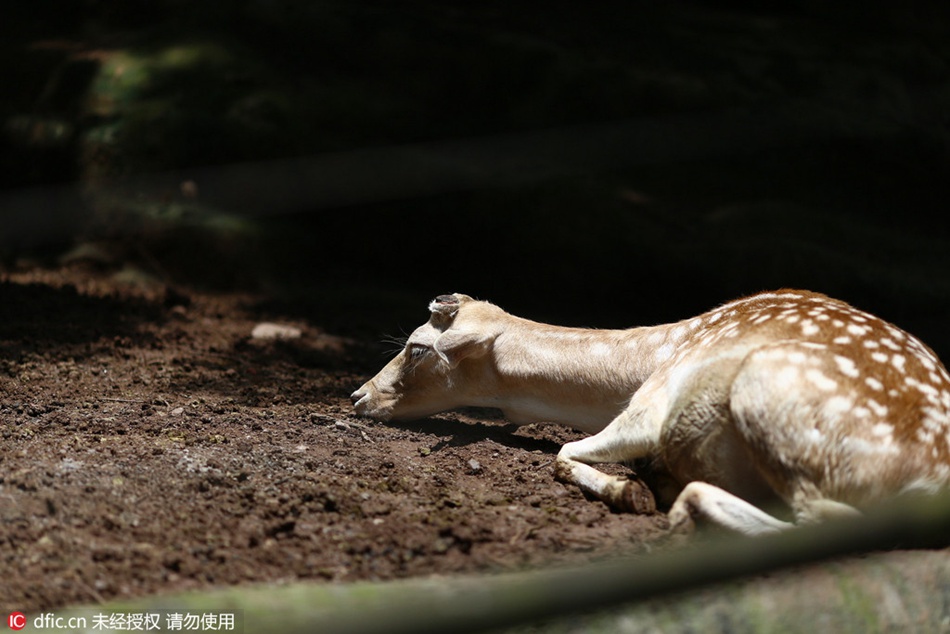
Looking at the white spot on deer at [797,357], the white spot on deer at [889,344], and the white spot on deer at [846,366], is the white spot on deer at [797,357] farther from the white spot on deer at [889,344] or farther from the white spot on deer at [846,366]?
the white spot on deer at [889,344]

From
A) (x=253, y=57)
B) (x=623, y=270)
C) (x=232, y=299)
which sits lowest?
(x=232, y=299)

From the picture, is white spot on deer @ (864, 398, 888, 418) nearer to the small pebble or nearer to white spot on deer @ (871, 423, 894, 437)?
white spot on deer @ (871, 423, 894, 437)

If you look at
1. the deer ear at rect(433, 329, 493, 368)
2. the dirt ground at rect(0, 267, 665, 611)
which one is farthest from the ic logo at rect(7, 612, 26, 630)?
the deer ear at rect(433, 329, 493, 368)

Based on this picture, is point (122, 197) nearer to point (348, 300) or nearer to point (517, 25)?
point (348, 300)

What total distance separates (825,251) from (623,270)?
5.00 ft

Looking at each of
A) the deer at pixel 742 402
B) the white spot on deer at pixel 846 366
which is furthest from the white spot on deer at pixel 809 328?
the white spot on deer at pixel 846 366

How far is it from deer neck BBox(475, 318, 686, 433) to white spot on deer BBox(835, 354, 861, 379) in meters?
0.86

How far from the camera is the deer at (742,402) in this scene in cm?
322

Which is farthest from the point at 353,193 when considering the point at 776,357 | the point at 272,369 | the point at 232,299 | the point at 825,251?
the point at 776,357

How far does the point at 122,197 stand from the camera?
26.0ft

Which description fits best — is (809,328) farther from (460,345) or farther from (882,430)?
(460,345)

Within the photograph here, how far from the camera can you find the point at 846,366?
343 centimetres

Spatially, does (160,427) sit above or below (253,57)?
below

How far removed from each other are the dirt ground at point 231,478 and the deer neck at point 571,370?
21 centimetres
